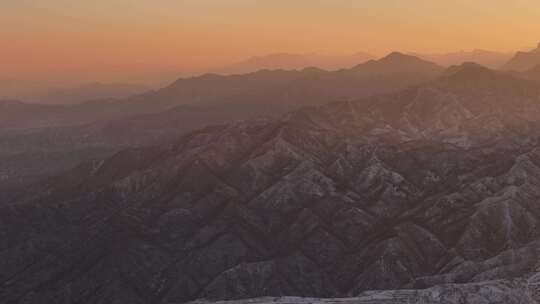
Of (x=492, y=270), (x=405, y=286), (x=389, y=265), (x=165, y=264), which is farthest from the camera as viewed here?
(x=165, y=264)

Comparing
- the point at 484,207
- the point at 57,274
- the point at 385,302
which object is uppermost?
the point at 385,302

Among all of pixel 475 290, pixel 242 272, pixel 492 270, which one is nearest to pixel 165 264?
pixel 242 272

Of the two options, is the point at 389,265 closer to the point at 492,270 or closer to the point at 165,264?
the point at 492,270

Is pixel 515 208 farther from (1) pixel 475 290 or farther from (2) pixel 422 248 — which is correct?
(1) pixel 475 290

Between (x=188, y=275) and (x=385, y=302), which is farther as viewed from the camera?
(x=188, y=275)

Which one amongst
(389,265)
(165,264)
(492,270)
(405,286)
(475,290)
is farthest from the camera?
(165,264)

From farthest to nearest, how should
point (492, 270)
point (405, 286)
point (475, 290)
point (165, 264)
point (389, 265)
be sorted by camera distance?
point (165, 264), point (389, 265), point (405, 286), point (492, 270), point (475, 290)

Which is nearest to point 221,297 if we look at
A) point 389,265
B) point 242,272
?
point 242,272

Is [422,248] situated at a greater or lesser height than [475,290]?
lesser

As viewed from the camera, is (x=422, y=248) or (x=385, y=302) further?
(x=422, y=248)
